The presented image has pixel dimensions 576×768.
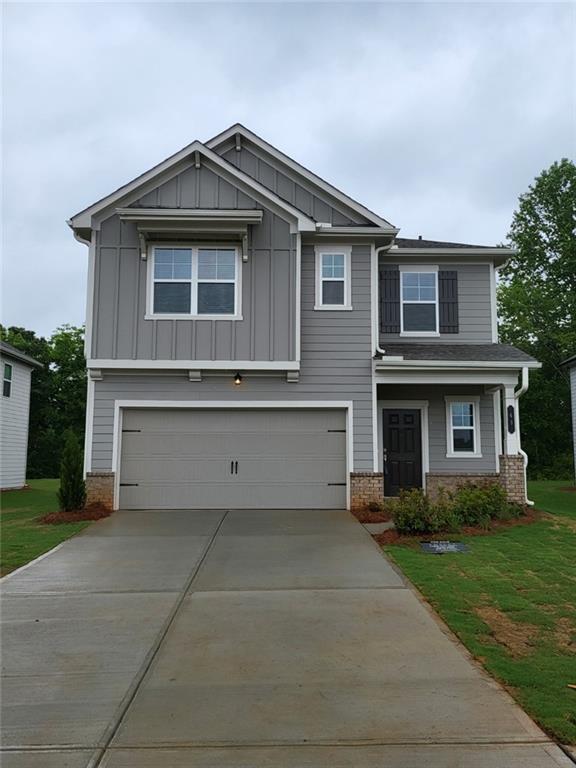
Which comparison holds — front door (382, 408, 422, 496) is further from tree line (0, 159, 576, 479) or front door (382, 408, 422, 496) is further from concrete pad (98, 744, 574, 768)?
tree line (0, 159, 576, 479)

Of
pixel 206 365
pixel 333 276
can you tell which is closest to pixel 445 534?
pixel 206 365

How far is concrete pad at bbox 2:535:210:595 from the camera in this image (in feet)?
22.6

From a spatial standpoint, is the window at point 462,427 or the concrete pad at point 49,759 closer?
the concrete pad at point 49,759

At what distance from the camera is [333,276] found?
12688 mm

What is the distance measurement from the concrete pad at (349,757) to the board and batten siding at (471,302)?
11.5 m

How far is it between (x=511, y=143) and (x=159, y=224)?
74.9 feet

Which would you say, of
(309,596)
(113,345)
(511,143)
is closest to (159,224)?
(113,345)

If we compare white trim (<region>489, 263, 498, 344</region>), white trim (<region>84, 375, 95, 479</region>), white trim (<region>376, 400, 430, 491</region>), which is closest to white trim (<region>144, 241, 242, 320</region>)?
white trim (<region>84, 375, 95, 479</region>)

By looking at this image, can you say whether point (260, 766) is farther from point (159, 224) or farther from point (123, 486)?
point (159, 224)

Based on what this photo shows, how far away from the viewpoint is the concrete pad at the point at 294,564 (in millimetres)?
6910

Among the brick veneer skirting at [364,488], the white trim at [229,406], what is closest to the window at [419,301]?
the white trim at [229,406]

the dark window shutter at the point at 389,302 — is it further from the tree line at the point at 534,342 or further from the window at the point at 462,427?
the tree line at the point at 534,342

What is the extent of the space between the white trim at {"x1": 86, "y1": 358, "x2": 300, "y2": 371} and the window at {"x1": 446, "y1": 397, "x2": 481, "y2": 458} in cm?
423

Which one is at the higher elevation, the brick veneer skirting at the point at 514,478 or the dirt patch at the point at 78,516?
the brick veneer skirting at the point at 514,478
